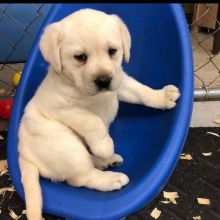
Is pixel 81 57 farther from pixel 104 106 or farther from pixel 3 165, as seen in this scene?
pixel 3 165

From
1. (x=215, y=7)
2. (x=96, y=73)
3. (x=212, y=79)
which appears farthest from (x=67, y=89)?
(x=215, y=7)

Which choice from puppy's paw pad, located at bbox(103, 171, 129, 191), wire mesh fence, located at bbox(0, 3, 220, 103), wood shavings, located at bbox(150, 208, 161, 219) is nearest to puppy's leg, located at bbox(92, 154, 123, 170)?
puppy's paw pad, located at bbox(103, 171, 129, 191)

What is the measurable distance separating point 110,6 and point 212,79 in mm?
1054

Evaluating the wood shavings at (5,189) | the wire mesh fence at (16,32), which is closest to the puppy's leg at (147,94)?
the wood shavings at (5,189)

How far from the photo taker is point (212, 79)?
272 centimetres

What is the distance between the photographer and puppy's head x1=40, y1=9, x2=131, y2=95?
1.28m

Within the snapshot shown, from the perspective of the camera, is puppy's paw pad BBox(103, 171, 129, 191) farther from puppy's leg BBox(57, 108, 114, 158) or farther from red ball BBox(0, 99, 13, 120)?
red ball BBox(0, 99, 13, 120)

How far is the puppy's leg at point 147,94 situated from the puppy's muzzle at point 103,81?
0.34m

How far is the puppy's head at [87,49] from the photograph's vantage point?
128 centimetres

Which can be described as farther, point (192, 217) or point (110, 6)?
point (110, 6)

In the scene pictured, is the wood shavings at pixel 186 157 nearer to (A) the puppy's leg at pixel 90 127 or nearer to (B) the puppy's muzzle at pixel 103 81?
(A) the puppy's leg at pixel 90 127

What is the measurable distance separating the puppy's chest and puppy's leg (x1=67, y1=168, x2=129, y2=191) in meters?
0.21

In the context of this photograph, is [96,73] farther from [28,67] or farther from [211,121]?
[211,121]

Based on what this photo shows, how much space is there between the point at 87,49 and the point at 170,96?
458mm
